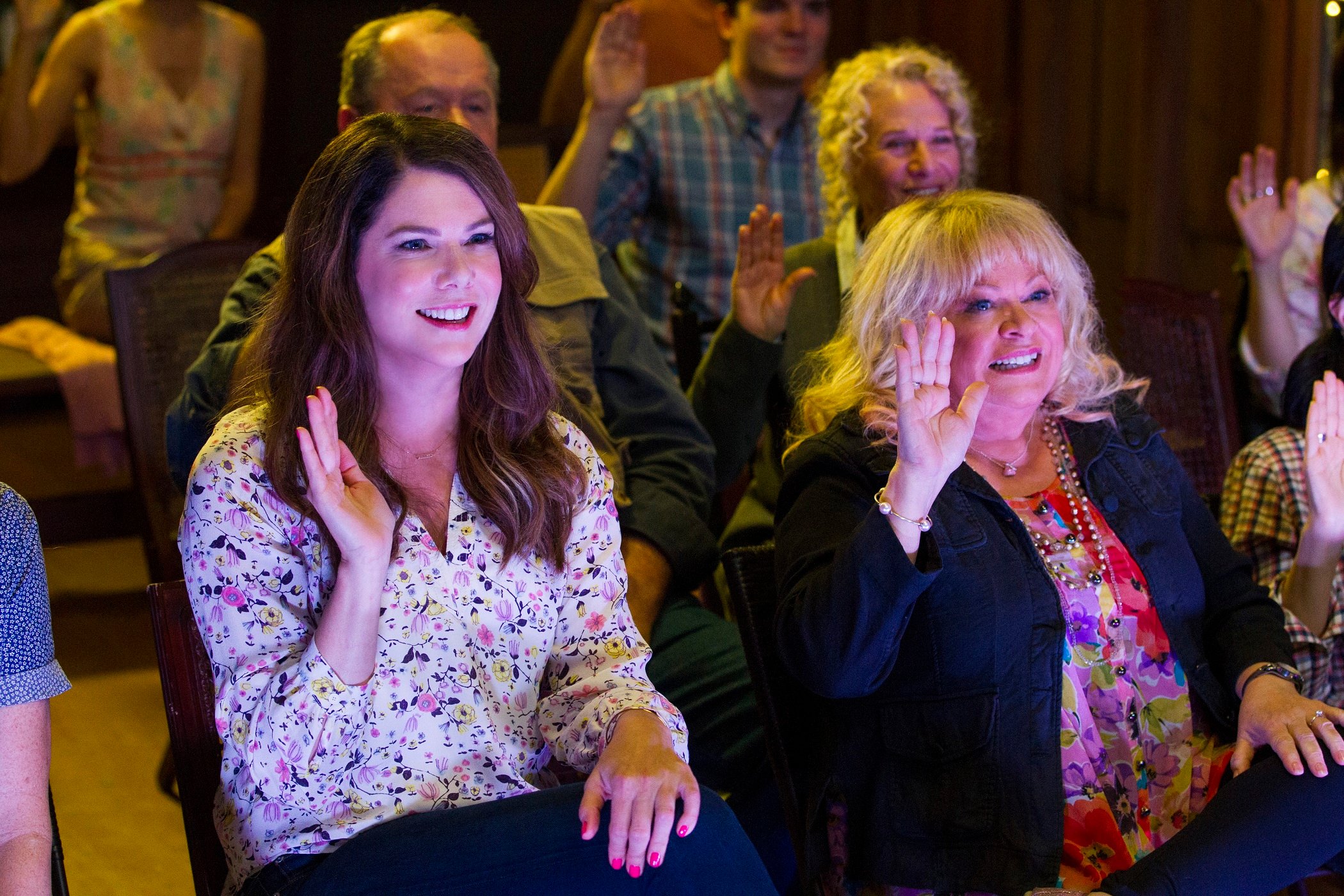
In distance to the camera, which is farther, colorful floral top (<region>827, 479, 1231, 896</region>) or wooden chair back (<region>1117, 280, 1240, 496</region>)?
wooden chair back (<region>1117, 280, 1240, 496</region>)

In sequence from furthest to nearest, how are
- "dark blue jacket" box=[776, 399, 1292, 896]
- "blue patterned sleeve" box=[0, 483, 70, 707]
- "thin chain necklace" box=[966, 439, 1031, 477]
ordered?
1. "thin chain necklace" box=[966, 439, 1031, 477]
2. "dark blue jacket" box=[776, 399, 1292, 896]
3. "blue patterned sleeve" box=[0, 483, 70, 707]

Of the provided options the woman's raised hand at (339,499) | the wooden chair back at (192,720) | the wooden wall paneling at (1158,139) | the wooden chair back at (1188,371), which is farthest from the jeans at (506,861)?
the wooden wall paneling at (1158,139)

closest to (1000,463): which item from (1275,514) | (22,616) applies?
(1275,514)

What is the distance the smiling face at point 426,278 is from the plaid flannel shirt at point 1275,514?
123 cm

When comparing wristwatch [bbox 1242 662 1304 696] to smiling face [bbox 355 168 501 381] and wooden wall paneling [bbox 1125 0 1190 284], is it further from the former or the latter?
wooden wall paneling [bbox 1125 0 1190 284]

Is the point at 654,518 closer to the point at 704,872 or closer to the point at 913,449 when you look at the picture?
the point at 913,449

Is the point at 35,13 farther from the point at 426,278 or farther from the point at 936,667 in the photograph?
the point at 936,667

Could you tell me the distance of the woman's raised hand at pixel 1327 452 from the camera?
190 centimetres

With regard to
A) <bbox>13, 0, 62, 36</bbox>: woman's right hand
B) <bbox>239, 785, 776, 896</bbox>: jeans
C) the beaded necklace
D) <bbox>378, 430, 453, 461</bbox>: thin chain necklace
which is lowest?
<bbox>239, 785, 776, 896</bbox>: jeans

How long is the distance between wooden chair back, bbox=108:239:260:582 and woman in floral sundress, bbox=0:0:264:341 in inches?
42.4

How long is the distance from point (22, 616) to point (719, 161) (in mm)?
2390

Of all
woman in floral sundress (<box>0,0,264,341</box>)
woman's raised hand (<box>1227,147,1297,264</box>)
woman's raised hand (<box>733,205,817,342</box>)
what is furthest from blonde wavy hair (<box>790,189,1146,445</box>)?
woman in floral sundress (<box>0,0,264,341</box>)

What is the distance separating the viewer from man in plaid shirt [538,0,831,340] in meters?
3.47

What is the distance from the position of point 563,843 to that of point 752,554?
569 mm
